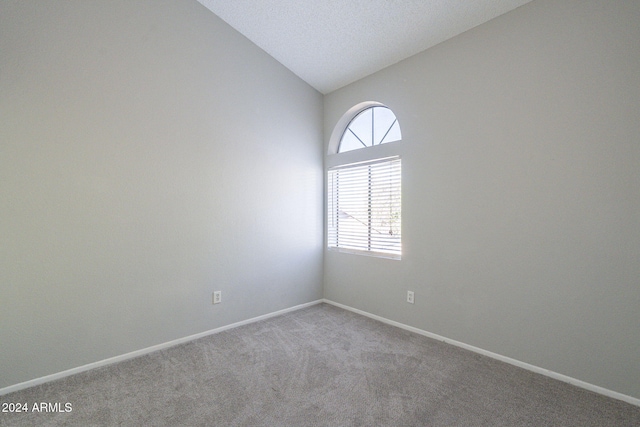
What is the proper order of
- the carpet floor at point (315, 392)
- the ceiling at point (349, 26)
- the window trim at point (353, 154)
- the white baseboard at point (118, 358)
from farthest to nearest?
the window trim at point (353, 154)
the ceiling at point (349, 26)
the white baseboard at point (118, 358)
the carpet floor at point (315, 392)

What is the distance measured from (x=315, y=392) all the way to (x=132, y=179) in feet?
6.97

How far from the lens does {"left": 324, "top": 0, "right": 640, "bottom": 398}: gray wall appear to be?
1837mm

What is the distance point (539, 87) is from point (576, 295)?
4.84 feet

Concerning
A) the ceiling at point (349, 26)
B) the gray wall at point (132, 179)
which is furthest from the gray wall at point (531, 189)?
the gray wall at point (132, 179)

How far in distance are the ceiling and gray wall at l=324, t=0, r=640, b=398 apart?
0.48 feet

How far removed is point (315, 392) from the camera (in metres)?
1.89

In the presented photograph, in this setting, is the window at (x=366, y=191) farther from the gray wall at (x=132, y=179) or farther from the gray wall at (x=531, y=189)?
the gray wall at (x=132, y=179)

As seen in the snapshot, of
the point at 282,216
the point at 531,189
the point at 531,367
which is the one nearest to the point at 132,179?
the point at 282,216

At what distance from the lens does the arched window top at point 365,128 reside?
3207 millimetres

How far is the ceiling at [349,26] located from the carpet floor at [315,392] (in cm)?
273

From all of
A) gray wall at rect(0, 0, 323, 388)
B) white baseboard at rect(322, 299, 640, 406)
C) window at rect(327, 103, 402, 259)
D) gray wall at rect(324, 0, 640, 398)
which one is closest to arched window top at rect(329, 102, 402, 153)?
window at rect(327, 103, 402, 259)

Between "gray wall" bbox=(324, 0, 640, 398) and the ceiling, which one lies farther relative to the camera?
the ceiling

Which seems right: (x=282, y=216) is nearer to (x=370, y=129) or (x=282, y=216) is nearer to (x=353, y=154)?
(x=353, y=154)

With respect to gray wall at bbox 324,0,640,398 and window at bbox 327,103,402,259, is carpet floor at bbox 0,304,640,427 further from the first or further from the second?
window at bbox 327,103,402,259
